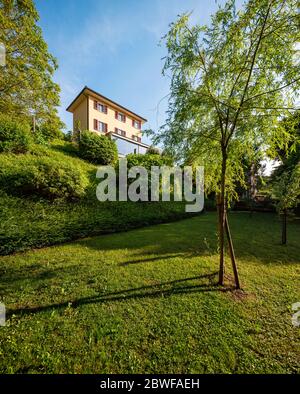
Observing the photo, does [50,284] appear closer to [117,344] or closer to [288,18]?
[117,344]

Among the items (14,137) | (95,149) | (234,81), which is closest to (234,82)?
(234,81)

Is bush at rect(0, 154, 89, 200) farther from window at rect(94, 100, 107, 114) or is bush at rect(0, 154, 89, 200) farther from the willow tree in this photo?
window at rect(94, 100, 107, 114)

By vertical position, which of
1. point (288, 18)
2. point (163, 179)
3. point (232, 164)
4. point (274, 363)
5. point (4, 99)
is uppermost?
point (4, 99)

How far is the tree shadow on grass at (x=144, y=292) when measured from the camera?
10.6 feet

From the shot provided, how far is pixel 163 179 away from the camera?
4.36 meters

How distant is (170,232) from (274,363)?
6.00m

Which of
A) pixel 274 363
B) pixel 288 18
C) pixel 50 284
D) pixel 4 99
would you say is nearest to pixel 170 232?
pixel 50 284

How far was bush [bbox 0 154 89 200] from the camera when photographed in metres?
7.27

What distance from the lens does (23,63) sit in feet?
22.7

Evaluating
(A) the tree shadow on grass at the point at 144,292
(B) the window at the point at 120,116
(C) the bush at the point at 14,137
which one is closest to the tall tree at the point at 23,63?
(C) the bush at the point at 14,137

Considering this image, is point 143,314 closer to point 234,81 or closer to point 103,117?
point 234,81

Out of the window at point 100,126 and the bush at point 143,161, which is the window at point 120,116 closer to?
the window at point 100,126

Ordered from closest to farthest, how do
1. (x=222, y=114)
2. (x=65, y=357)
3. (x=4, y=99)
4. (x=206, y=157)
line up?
(x=65, y=357), (x=222, y=114), (x=206, y=157), (x=4, y=99)

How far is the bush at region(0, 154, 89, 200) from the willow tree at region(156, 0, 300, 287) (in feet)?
18.3
